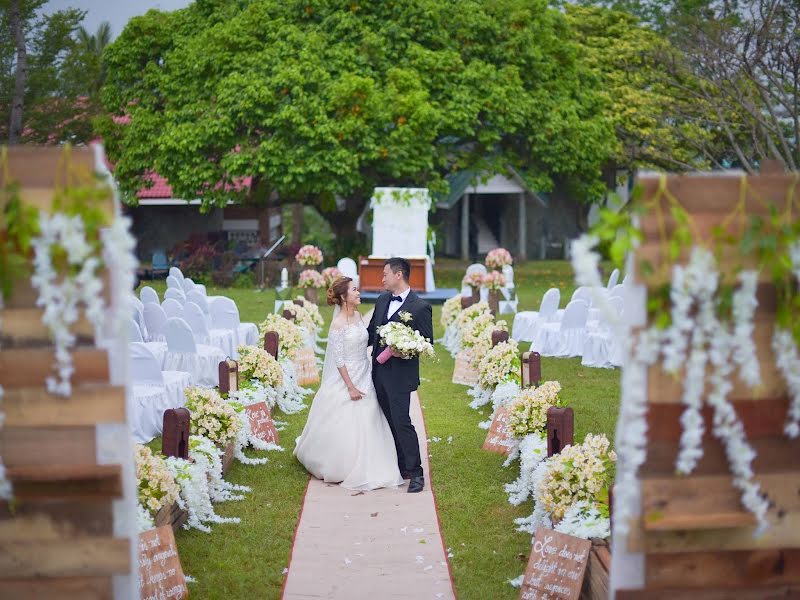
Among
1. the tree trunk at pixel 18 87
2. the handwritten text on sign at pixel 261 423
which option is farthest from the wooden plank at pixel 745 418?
the tree trunk at pixel 18 87

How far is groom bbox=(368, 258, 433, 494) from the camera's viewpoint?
916 centimetres

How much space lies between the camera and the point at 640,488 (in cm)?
460

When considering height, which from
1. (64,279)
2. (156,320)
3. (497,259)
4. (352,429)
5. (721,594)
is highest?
(64,279)

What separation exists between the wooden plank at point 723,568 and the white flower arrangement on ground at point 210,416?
5167 millimetres

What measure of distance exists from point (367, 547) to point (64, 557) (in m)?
3.38

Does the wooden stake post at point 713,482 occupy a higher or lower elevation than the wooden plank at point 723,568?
higher

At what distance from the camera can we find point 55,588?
4762 millimetres

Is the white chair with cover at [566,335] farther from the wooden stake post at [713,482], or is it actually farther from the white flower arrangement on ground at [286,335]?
the wooden stake post at [713,482]

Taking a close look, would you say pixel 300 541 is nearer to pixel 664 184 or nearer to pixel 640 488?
pixel 640 488

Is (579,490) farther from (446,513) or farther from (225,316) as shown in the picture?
(225,316)

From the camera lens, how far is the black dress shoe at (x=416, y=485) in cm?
931

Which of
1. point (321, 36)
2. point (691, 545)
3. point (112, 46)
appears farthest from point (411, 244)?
point (691, 545)

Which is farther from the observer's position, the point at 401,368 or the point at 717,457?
the point at 401,368

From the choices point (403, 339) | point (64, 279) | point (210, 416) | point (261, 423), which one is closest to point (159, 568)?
point (64, 279)
